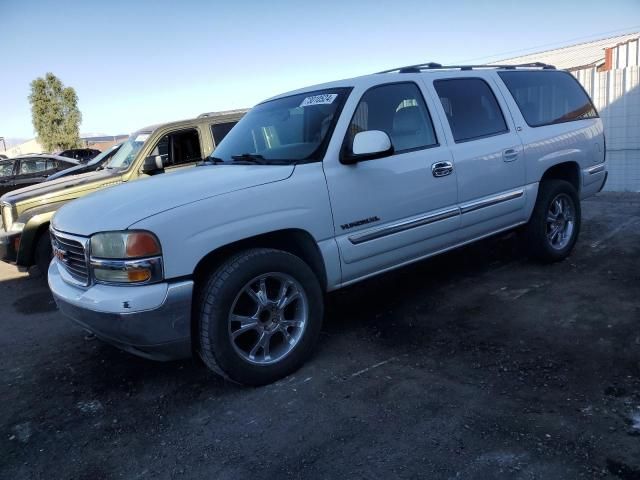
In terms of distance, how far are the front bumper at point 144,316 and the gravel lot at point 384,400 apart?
1.50 feet

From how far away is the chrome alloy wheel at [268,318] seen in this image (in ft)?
10.5

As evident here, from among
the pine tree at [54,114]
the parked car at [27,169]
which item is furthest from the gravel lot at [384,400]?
the pine tree at [54,114]

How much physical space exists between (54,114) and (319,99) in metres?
38.1

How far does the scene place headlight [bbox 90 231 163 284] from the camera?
2.81 metres

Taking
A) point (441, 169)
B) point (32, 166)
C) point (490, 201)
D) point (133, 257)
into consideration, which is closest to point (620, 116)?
point (490, 201)

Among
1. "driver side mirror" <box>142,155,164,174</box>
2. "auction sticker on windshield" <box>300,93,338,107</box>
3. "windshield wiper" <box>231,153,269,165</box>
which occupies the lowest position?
"driver side mirror" <box>142,155,164,174</box>

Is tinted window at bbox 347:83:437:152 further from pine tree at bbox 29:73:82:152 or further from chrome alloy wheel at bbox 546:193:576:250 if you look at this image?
pine tree at bbox 29:73:82:152

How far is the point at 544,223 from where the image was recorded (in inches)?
196

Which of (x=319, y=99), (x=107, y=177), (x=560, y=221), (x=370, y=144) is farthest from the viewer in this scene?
(x=107, y=177)

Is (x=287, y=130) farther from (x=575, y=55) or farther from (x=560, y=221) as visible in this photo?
(x=575, y=55)

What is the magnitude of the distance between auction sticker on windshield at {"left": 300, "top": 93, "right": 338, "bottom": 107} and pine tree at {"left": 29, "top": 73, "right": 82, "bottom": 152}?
37.3 meters

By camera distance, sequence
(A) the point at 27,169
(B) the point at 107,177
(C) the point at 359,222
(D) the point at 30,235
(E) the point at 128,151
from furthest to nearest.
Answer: (A) the point at 27,169
(E) the point at 128,151
(B) the point at 107,177
(D) the point at 30,235
(C) the point at 359,222

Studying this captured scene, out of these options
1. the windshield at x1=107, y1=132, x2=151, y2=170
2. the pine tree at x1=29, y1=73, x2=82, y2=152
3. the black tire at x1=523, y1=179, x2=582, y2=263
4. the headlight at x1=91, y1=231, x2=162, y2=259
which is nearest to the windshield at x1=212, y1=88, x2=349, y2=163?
the headlight at x1=91, y1=231, x2=162, y2=259

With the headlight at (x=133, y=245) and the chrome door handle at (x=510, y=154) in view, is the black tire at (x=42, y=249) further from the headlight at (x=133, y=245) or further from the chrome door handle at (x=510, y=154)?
the chrome door handle at (x=510, y=154)
